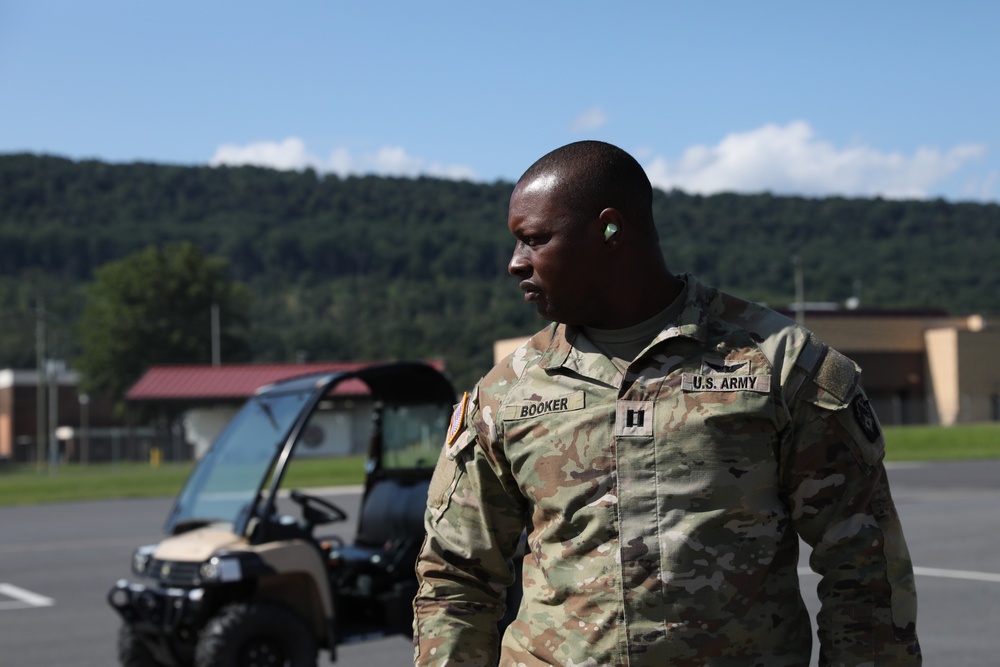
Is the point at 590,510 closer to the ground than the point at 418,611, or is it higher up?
higher up

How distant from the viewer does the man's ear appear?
7.80ft

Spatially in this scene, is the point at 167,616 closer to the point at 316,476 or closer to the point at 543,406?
the point at 543,406

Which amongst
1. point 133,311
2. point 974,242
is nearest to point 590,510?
point 133,311

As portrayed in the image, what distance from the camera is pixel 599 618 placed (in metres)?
2.31

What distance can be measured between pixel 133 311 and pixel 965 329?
184 feet

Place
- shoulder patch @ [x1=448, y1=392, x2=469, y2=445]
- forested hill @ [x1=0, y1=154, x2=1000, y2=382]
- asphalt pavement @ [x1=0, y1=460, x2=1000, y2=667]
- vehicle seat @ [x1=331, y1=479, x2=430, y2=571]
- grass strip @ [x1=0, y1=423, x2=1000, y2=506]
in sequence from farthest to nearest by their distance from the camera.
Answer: forested hill @ [x1=0, y1=154, x2=1000, y2=382], grass strip @ [x1=0, y1=423, x2=1000, y2=506], asphalt pavement @ [x1=0, y1=460, x2=1000, y2=667], vehicle seat @ [x1=331, y1=479, x2=430, y2=571], shoulder patch @ [x1=448, y1=392, x2=469, y2=445]

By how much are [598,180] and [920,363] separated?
232 ft

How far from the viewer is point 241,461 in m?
7.22

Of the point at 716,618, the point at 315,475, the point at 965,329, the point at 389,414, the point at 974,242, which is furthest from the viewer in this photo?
the point at 974,242

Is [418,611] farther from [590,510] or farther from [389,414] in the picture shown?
[389,414]

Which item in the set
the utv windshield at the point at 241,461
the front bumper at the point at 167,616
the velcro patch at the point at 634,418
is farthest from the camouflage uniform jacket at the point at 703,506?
the utv windshield at the point at 241,461

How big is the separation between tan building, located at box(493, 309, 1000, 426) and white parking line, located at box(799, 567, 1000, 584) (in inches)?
2082

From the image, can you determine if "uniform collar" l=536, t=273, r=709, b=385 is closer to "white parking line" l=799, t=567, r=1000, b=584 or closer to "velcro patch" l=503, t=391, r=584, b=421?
"velcro patch" l=503, t=391, r=584, b=421

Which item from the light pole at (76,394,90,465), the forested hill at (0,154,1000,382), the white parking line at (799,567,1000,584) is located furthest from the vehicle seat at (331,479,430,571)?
the forested hill at (0,154,1000,382)
